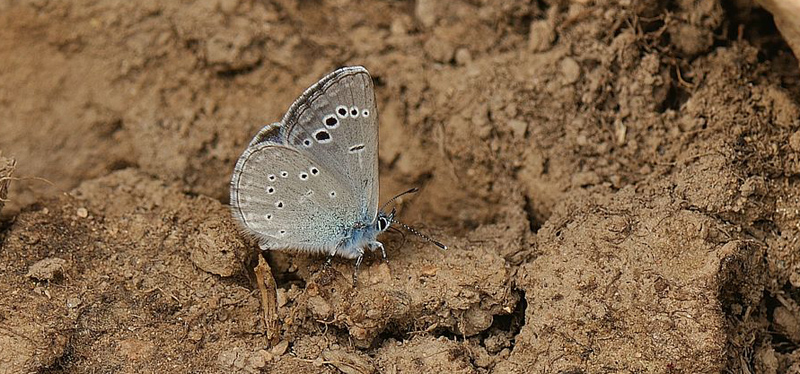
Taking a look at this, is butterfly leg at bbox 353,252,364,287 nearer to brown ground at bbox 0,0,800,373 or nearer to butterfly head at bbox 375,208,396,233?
brown ground at bbox 0,0,800,373

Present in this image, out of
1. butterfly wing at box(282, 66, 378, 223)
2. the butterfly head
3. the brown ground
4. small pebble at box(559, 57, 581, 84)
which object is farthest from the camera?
small pebble at box(559, 57, 581, 84)

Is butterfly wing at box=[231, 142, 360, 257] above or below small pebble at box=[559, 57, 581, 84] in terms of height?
below

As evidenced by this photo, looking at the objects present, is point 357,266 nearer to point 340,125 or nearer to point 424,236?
point 424,236

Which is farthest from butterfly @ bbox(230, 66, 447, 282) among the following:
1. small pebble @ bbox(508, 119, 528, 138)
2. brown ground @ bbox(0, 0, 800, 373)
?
small pebble @ bbox(508, 119, 528, 138)

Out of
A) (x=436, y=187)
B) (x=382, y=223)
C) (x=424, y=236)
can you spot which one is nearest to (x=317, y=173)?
(x=382, y=223)

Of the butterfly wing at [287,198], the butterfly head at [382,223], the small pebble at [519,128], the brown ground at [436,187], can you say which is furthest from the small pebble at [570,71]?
the butterfly wing at [287,198]
